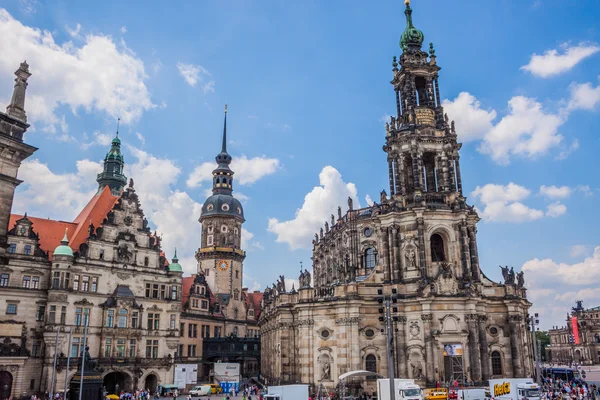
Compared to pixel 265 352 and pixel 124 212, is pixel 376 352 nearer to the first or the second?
pixel 265 352

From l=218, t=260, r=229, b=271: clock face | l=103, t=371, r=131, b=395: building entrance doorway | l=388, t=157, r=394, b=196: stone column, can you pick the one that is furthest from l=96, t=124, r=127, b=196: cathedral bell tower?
l=388, t=157, r=394, b=196: stone column

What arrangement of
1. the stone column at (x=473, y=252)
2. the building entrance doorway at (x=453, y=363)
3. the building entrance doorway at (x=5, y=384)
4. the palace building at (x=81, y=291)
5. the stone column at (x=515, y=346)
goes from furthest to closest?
1. the stone column at (x=473, y=252)
2. the stone column at (x=515, y=346)
3. the palace building at (x=81, y=291)
4. the building entrance doorway at (x=5, y=384)
5. the building entrance doorway at (x=453, y=363)

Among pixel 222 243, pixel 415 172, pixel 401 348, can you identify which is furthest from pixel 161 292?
pixel 415 172

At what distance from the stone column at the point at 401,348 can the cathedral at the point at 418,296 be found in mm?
92

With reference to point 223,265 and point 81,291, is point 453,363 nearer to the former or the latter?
point 81,291

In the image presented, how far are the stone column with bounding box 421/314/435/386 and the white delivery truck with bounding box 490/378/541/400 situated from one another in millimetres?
5956

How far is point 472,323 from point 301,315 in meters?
16.4

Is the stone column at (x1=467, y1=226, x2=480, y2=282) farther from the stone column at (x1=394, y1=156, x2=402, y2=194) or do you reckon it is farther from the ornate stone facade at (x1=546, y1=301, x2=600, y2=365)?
the ornate stone facade at (x1=546, y1=301, x2=600, y2=365)

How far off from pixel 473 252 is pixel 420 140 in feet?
42.6

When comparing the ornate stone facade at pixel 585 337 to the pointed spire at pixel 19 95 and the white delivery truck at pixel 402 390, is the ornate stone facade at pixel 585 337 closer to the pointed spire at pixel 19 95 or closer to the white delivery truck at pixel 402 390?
the white delivery truck at pixel 402 390

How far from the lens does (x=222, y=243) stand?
3435 inches

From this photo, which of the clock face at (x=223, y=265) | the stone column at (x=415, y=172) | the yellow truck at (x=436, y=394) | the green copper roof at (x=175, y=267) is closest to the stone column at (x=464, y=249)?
the stone column at (x=415, y=172)

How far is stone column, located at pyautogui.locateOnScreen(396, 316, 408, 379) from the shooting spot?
4803 cm

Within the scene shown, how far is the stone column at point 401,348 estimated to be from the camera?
48031 mm
